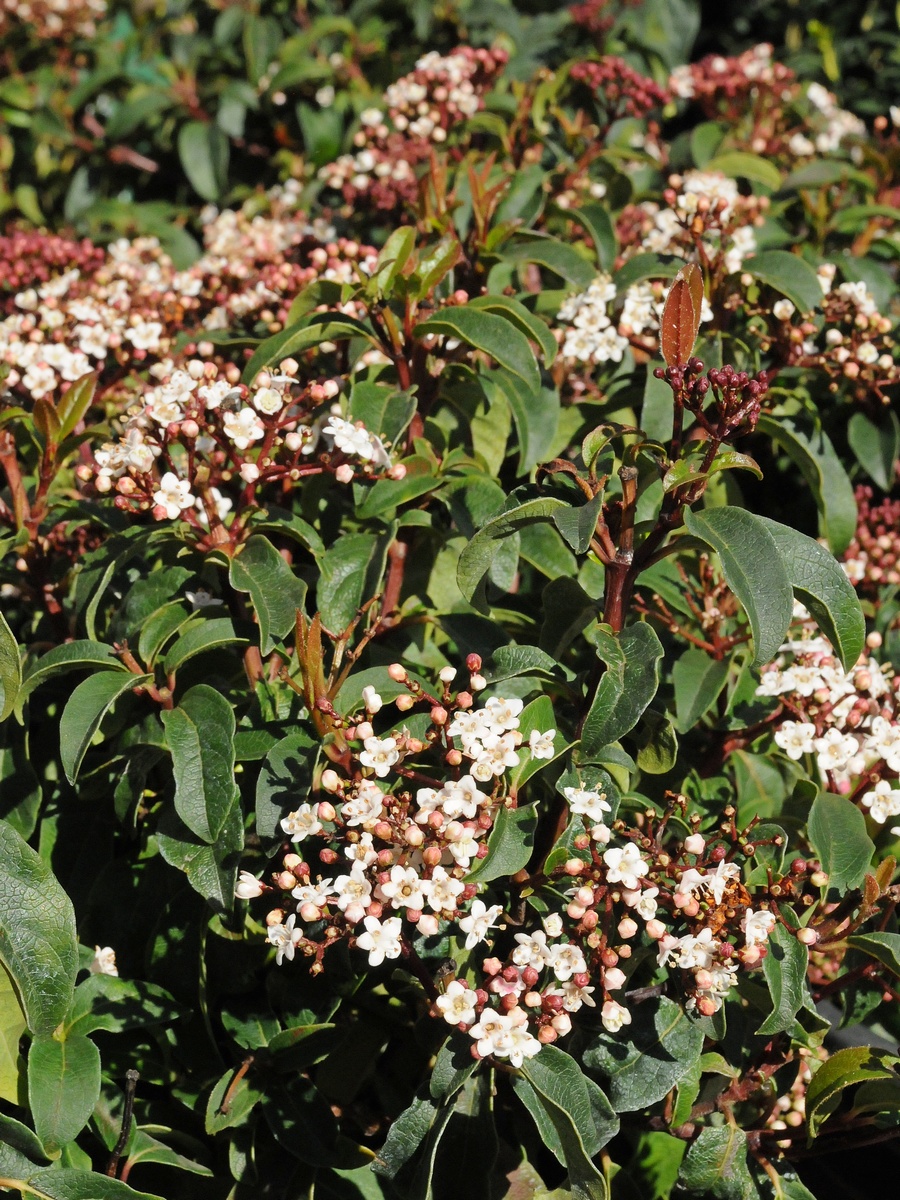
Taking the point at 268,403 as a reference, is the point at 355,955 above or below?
below

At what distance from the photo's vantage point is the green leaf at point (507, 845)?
1.32 m

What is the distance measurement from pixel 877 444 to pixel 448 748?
1261mm

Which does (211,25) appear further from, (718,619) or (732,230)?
(718,619)

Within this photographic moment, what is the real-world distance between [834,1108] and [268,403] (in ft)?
3.97

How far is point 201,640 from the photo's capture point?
1502 millimetres

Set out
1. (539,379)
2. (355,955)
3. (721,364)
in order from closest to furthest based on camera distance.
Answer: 1. (355,955)
2. (539,379)
3. (721,364)

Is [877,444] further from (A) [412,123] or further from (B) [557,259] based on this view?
(A) [412,123]

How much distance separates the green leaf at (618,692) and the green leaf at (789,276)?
843 millimetres

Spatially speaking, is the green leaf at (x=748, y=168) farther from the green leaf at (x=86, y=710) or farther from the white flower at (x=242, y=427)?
the green leaf at (x=86, y=710)

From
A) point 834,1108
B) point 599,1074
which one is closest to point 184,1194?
point 599,1074

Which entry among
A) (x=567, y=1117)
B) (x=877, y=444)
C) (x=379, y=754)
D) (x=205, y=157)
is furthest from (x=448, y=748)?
(x=205, y=157)

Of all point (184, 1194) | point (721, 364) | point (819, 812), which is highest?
point (721, 364)

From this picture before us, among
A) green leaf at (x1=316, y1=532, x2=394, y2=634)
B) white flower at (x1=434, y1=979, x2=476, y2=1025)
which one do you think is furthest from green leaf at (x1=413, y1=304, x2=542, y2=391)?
white flower at (x1=434, y1=979, x2=476, y2=1025)

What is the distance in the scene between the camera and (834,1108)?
59.2 inches
